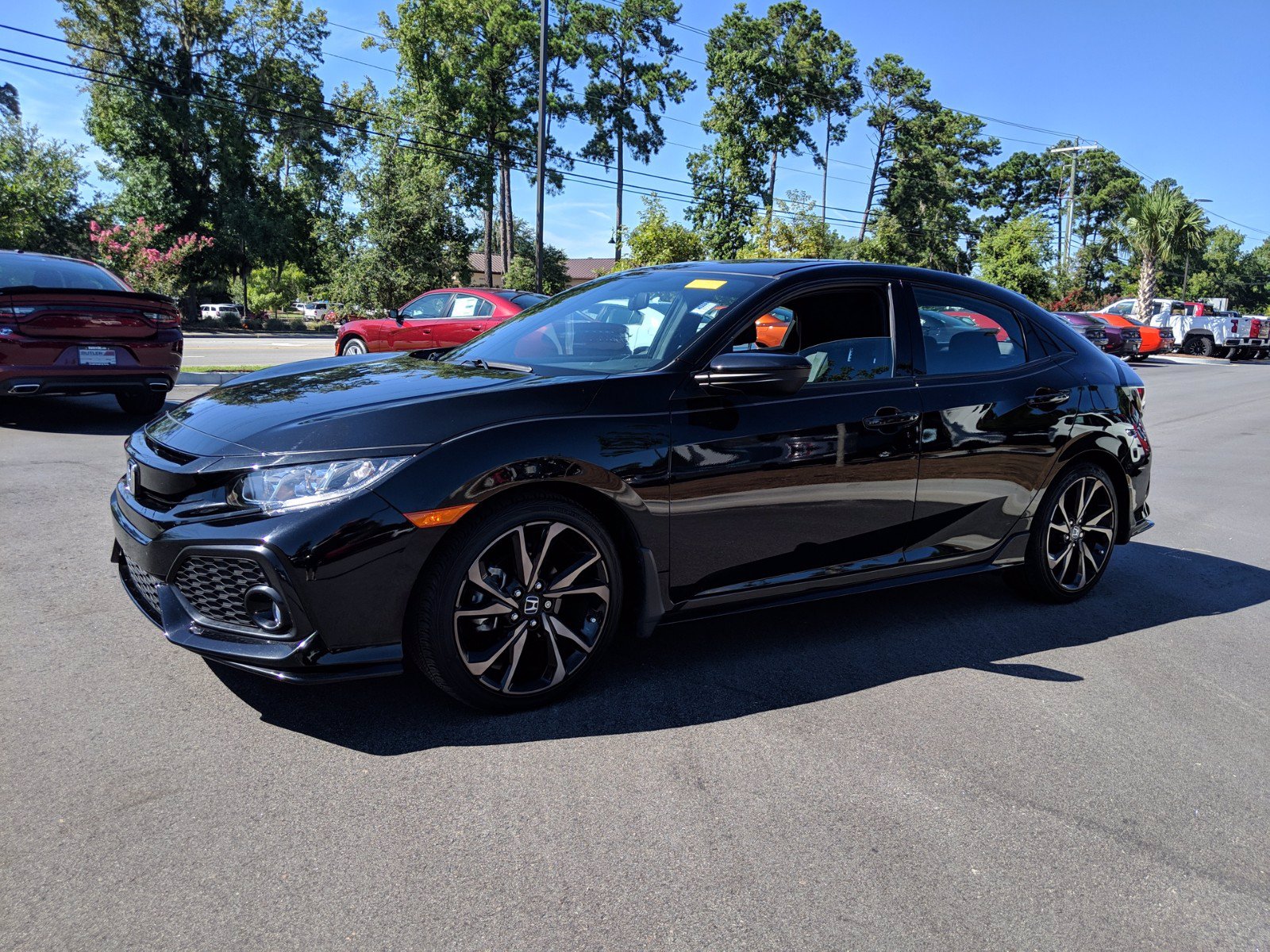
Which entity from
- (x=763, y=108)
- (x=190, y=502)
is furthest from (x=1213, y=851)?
(x=763, y=108)

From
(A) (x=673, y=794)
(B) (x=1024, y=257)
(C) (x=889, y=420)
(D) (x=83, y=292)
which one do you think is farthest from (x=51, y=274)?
(B) (x=1024, y=257)

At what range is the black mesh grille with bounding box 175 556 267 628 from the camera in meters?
2.90

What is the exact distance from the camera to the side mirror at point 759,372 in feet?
11.2

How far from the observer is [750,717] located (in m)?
3.38

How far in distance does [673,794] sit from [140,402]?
9.30 metres

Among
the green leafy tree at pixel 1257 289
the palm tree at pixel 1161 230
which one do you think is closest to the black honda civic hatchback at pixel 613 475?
the palm tree at pixel 1161 230

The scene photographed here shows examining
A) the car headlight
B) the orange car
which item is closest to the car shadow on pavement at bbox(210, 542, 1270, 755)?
the car headlight

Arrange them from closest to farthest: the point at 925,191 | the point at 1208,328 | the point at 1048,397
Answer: the point at 1048,397
the point at 1208,328
the point at 925,191

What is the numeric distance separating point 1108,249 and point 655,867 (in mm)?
87845

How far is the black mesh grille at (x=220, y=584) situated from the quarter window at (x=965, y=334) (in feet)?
9.53

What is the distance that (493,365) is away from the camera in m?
3.99

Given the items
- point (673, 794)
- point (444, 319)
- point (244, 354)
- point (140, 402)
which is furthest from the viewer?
point (244, 354)

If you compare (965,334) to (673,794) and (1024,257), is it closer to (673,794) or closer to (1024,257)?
(673,794)

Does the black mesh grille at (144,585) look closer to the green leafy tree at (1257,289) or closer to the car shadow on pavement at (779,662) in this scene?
the car shadow on pavement at (779,662)
